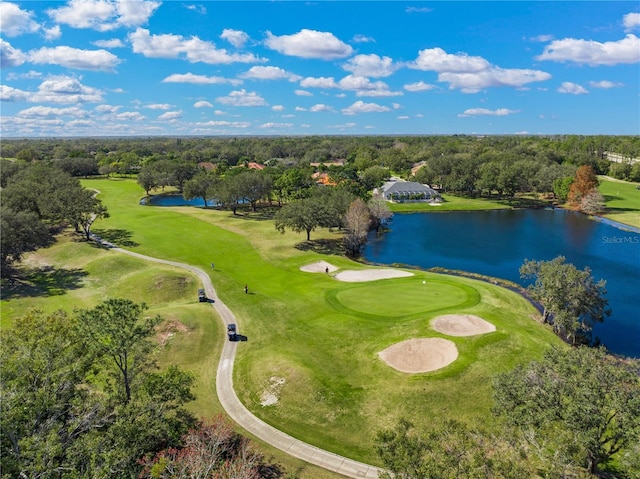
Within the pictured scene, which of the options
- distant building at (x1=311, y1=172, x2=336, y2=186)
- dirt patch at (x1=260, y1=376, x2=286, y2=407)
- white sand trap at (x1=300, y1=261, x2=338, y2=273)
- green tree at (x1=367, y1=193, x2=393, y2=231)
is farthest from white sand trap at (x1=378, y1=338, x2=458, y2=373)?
distant building at (x1=311, y1=172, x2=336, y2=186)

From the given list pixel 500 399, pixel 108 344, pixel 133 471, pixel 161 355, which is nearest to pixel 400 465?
pixel 500 399

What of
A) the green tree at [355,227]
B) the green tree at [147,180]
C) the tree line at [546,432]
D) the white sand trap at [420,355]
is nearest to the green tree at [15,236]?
the green tree at [355,227]

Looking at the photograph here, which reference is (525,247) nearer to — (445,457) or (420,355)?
(420,355)

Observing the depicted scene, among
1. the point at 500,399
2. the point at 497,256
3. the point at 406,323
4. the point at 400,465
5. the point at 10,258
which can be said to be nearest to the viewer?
the point at 400,465

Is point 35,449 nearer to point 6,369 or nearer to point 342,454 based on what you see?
point 6,369

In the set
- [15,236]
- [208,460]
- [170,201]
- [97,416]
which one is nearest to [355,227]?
[15,236]

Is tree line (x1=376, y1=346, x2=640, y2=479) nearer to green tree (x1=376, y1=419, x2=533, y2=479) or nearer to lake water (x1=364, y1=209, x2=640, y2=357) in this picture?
green tree (x1=376, y1=419, x2=533, y2=479)

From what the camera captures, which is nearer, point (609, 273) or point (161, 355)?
point (161, 355)
